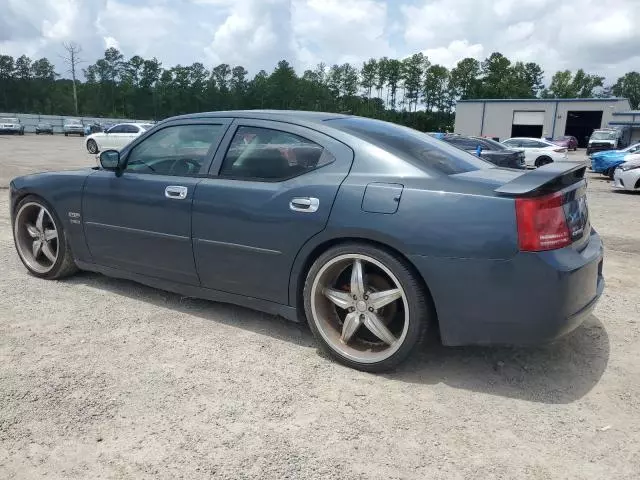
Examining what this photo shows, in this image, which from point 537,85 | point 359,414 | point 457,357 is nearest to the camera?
point 359,414

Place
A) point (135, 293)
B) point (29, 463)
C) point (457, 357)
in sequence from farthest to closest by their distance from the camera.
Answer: point (135, 293)
point (457, 357)
point (29, 463)

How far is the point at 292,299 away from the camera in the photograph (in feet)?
10.5

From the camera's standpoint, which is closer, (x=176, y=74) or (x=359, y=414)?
(x=359, y=414)

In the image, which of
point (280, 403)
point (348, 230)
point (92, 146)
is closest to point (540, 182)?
point (348, 230)

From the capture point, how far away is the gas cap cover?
109 inches

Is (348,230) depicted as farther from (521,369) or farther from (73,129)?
(73,129)

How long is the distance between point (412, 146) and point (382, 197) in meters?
0.56

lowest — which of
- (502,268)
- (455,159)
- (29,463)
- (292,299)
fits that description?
→ (29,463)

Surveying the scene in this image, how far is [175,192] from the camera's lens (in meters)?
3.55

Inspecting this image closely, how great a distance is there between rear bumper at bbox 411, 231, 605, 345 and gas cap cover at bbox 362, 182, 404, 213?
31cm

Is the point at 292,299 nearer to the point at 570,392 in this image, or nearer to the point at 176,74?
the point at 570,392

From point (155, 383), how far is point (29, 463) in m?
0.73

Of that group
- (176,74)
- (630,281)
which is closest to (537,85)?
(176,74)

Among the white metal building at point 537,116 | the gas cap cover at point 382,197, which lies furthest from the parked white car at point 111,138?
the white metal building at point 537,116
